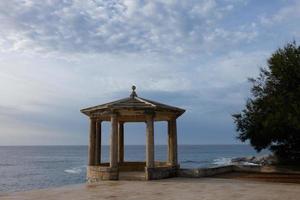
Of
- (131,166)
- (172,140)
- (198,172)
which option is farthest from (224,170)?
(131,166)

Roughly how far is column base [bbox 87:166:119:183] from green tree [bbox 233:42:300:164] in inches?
403

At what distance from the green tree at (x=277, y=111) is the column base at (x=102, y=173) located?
10233 mm

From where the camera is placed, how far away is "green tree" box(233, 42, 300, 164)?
82.8 feet

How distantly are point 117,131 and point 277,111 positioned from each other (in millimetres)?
10185

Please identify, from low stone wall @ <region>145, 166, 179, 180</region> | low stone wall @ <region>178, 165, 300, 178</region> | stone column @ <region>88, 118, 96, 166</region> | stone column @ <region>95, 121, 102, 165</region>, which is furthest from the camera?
stone column @ <region>95, 121, 102, 165</region>

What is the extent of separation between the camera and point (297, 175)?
23359 mm

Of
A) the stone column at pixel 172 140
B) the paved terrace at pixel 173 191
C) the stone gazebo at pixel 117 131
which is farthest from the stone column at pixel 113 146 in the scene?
the stone column at pixel 172 140

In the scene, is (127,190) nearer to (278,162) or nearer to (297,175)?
(297,175)

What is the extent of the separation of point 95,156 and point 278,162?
12724mm

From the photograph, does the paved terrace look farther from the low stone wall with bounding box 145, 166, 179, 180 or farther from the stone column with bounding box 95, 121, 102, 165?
the stone column with bounding box 95, 121, 102, 165

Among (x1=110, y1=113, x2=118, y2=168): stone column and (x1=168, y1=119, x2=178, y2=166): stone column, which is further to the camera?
(x1=168, y1=119, x2=178, y2=166): stone column

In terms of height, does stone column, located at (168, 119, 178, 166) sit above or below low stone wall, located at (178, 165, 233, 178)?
above

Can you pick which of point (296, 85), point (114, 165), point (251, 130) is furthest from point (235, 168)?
point (114, 165)

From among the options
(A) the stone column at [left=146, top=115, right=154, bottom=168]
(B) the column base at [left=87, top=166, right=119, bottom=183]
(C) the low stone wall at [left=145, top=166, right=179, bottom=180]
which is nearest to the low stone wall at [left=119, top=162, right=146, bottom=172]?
(C) the low stone wall at [left=145, top=166, right=179, bottom=180]
